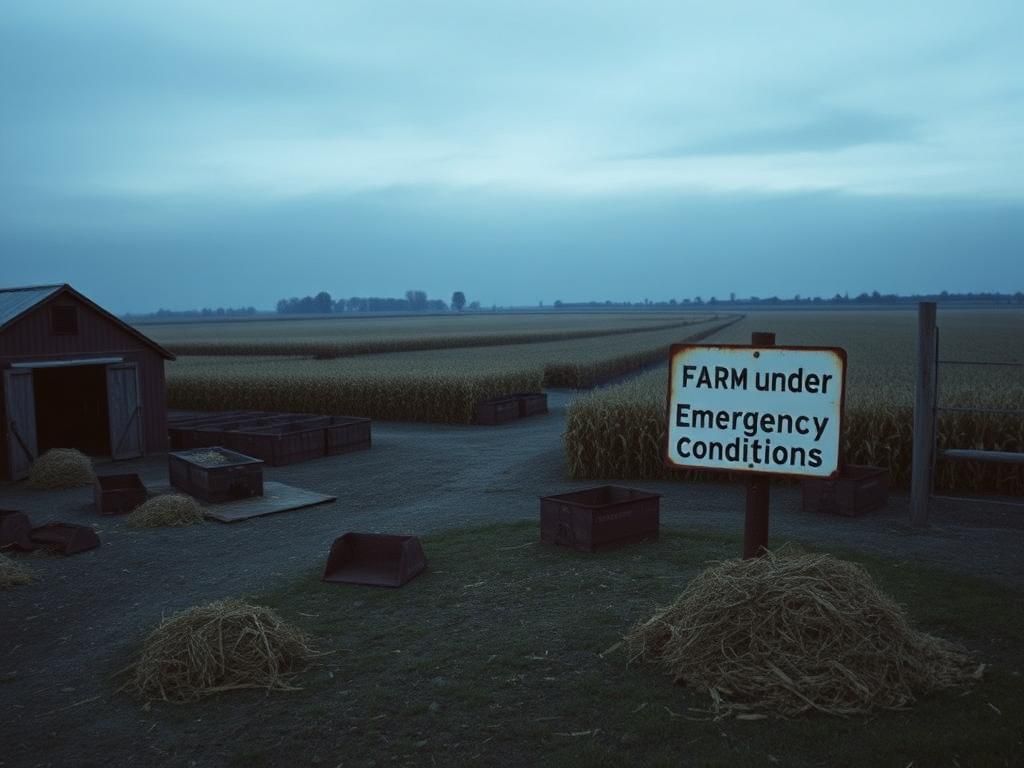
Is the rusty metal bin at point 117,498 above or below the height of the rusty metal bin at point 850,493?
below

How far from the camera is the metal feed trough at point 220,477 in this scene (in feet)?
43.6

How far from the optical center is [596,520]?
9.28 m

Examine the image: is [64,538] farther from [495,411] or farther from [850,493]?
[495,411]

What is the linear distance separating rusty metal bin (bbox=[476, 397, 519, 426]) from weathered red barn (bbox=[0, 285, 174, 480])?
28.0ft

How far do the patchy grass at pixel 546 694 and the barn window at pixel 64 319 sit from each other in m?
12.7

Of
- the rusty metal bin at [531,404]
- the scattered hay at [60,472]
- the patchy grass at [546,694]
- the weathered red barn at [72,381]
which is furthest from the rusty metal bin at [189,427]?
the patchy grass at [546,694]

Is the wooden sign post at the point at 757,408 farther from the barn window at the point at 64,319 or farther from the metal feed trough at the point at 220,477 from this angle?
the barn window at the point at 64,319

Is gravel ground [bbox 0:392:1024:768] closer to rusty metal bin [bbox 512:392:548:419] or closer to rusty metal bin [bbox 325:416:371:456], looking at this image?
rusty metal bin [bbox 325:416:371:456]

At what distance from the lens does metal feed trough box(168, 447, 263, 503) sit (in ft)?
43.6

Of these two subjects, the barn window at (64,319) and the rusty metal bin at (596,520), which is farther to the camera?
the barn window at (64,319)

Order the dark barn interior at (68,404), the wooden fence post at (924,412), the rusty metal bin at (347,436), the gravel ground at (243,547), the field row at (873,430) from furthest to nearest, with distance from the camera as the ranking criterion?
the dark barn interior at (68,404) < the rusty metal bin at (347,436) < the field row at (873,430) < the wooden fence post at (924,412) < the gravel ground at (243,547)

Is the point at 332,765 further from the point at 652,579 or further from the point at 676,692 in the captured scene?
the point at 652,579

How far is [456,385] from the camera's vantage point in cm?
2450

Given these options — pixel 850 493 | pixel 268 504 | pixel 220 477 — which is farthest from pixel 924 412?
pixel 220 477
